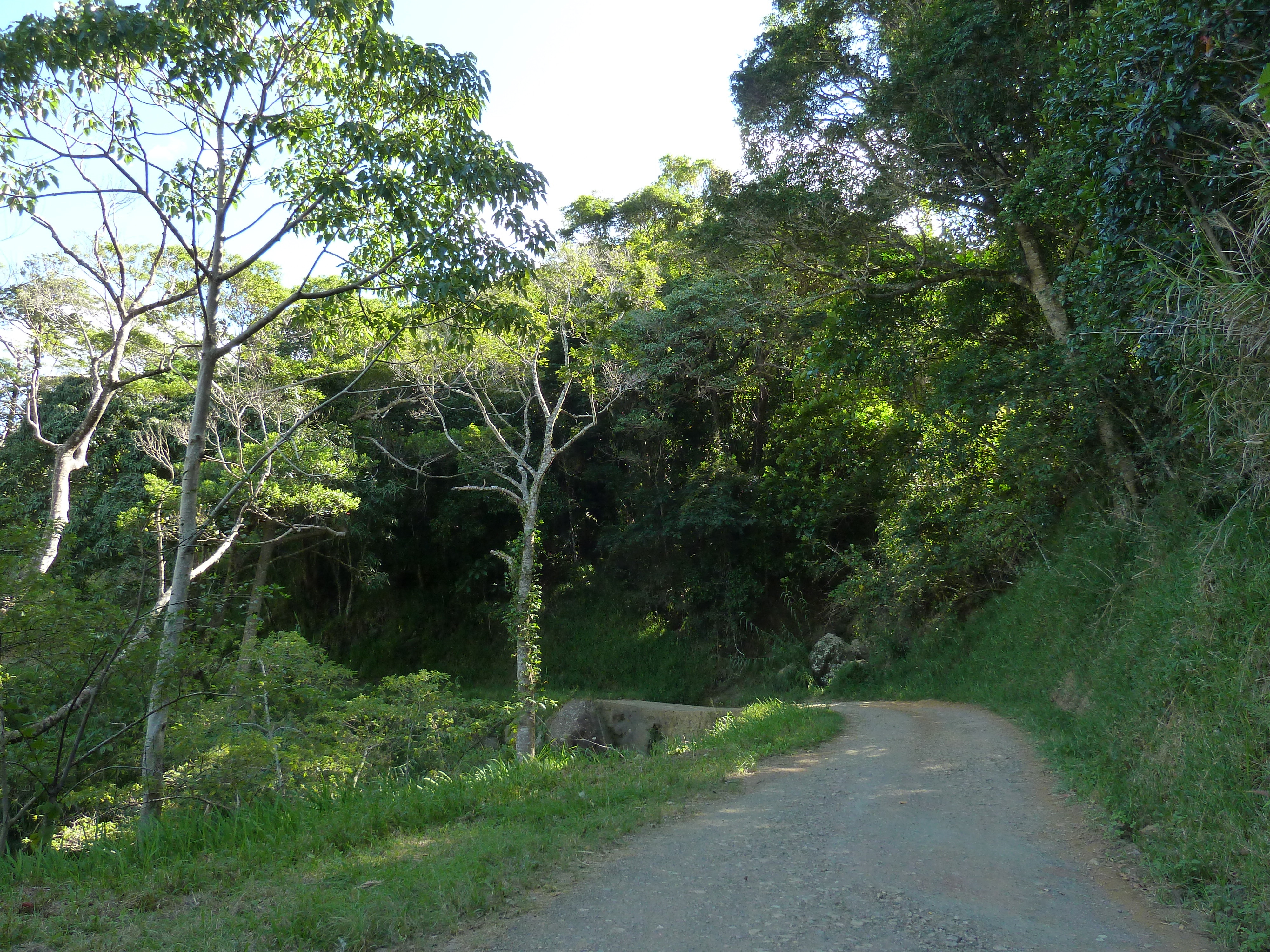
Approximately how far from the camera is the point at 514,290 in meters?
8.68

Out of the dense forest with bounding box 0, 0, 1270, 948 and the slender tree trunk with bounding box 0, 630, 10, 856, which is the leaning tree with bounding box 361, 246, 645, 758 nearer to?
the dense forest with bounding box 0, 0, 1270, 948

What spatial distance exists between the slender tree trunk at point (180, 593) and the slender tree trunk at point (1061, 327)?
9533 mm

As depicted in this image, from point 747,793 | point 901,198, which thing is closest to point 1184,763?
point 747,793

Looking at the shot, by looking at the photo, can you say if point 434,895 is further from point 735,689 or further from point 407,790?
point 735,689

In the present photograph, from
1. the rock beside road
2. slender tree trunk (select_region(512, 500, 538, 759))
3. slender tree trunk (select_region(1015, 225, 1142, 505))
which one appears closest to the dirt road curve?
slender tree trunk (select_region(1015, 225, 1142, 505))

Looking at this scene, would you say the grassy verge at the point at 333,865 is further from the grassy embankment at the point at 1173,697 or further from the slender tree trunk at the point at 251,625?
the grassy embankment at the point at 1173,697

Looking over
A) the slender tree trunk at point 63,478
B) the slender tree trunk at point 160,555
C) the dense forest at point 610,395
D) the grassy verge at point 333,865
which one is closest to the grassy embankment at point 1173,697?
the dense forest at point 610,395

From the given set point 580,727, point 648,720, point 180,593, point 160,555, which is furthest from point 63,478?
point 648,720

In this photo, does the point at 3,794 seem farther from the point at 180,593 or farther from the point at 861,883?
the point at 861,883

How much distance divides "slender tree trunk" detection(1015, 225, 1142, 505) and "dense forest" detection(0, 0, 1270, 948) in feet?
0.18

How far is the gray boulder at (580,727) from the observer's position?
54.2 ft

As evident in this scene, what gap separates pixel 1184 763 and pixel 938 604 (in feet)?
38.8

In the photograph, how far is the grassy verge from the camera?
11.3 feet

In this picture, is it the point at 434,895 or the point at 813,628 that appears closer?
the point at 434,895
